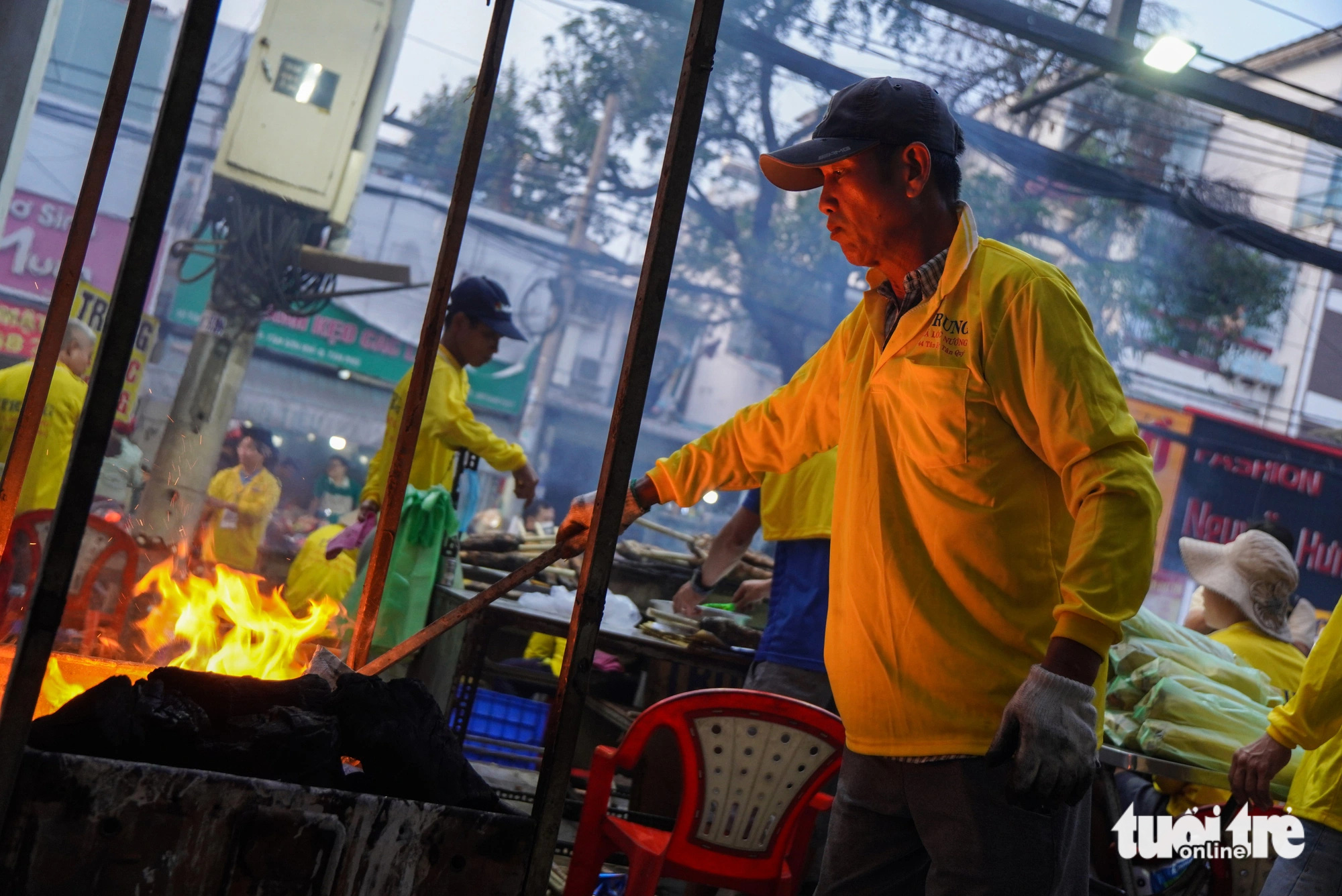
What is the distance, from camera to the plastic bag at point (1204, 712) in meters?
3.94

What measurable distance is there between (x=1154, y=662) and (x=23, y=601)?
6013 mm

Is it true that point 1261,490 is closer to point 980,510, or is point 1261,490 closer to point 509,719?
point 509,719

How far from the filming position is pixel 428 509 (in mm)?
4902

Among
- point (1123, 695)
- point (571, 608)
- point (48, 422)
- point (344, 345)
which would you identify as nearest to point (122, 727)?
point (571, 608)

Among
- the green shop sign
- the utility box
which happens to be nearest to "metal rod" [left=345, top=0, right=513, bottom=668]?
the utility box

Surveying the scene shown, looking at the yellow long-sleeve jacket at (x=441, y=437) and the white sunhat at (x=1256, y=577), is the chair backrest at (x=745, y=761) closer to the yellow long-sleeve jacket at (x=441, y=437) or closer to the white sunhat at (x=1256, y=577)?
the yellow long-sleeve jacket at (x=441, y=437)

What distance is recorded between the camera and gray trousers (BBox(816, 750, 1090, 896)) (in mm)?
1774

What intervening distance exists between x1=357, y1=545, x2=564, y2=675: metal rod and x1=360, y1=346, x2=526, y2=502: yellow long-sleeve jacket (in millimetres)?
2463

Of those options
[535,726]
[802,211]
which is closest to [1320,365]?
[802,211]

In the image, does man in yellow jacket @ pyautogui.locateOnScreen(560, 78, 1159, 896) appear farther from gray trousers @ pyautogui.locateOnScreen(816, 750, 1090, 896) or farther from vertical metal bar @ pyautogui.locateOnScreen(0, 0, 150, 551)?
vertical metal bar @ pyautogui.locateOnScreen(0, 0, 150, 551)

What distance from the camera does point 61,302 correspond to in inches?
111

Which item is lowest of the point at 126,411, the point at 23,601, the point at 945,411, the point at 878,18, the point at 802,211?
the point at 23,601

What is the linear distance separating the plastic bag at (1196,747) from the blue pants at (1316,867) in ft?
3.34

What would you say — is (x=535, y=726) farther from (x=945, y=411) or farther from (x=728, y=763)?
(x=945, y=411)
